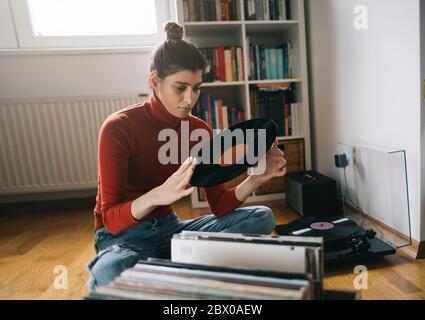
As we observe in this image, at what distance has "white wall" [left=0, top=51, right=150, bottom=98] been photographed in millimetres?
1826

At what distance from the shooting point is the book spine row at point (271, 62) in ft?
5.81

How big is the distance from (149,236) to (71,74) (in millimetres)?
1439

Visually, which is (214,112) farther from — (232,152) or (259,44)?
(232,152)

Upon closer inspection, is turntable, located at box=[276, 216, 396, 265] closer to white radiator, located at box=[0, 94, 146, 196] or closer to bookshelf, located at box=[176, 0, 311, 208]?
bookshelf, located at box=[176, 0, 311, 208]

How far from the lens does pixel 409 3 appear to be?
3.38 ft

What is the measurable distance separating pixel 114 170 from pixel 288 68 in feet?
4.53

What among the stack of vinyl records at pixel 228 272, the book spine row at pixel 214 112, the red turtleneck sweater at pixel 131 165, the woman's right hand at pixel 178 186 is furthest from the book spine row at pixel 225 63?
the stack of vinyl records at pixel 228 272

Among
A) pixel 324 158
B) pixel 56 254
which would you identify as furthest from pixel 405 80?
pixel 56 254

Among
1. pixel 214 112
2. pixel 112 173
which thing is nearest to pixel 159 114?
pixel 112 173

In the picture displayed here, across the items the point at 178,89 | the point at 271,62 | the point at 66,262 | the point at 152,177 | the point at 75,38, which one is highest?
the point at 75,38

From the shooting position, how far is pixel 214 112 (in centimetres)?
179

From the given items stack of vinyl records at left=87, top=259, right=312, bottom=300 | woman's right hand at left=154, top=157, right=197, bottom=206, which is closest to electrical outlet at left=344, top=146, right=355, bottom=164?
woman's right hand at left=154, top=157, right=197, bottom=206

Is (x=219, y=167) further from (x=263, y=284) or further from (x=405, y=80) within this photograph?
(x=405, y=80)

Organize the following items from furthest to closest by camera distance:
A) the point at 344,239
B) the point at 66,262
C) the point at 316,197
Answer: the point at 316,197 → the point at 66,262 → the point at 344,239
